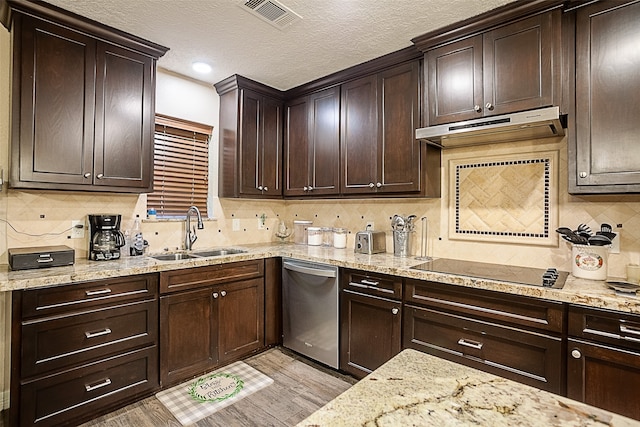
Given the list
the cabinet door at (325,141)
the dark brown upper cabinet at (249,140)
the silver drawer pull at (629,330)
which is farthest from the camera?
the dark brown upper cabinet at (249,140)

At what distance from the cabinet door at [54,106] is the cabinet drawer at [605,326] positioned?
9.92 ft

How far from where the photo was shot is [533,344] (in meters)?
1.79

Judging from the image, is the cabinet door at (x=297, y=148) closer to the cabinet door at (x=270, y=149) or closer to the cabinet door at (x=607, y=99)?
the cabinet door at (x=270, y=149)

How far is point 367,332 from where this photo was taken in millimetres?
2480

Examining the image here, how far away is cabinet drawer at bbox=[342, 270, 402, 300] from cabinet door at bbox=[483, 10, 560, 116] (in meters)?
1.28

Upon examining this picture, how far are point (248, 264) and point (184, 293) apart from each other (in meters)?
0.58

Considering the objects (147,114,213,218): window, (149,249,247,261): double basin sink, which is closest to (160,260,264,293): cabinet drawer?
(149,249,247,261): double basin sink

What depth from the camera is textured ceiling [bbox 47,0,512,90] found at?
2.07 meters

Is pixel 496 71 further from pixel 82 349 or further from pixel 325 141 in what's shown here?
pixel 82 349

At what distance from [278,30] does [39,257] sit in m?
2.11

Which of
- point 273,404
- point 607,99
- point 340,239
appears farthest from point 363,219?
point 607,99

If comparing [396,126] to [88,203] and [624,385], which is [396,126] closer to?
[624,385]

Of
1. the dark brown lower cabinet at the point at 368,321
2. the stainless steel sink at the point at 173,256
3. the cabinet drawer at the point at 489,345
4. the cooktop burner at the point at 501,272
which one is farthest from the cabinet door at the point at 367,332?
the stainless steel sink at the point at 173,256

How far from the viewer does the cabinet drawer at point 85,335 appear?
6.04ft
